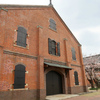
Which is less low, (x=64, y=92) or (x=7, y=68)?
(x=7, y=68)

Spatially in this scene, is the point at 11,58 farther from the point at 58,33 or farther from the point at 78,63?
the point at 78,63

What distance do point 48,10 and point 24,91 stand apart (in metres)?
11.6

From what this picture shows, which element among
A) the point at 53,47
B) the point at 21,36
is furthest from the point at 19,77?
the point at 53,47

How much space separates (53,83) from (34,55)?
458 centimetres

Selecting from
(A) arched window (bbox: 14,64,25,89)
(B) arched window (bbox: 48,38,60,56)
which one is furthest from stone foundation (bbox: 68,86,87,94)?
(A) arched window (bbox: 14,64,25,89)

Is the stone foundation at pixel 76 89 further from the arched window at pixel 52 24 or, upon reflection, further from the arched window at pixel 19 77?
the arched window at pixel 52 24

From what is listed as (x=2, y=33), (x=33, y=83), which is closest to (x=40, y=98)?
(x=33, y=83)

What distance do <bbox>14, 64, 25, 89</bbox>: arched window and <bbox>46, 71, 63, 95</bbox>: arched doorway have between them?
12.1 ft

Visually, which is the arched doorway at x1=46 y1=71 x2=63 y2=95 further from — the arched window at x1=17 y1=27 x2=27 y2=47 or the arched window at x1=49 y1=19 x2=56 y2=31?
the arched window at x1=49 y1=19 x2=56 y2=31

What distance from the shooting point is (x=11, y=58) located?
9562mm

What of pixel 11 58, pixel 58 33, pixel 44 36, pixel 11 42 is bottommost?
pixel 11 58

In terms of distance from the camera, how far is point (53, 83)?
1327cm

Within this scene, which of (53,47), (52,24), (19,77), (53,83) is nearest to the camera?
(19,77)

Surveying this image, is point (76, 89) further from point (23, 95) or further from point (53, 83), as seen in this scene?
point (23, 95)
